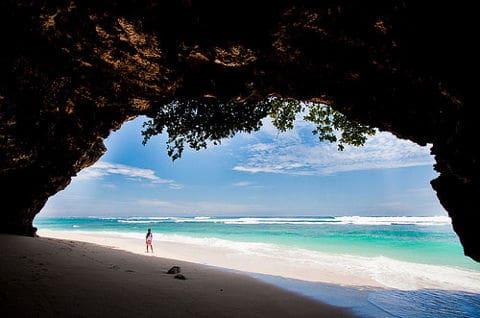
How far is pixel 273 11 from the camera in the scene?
18.1 ft

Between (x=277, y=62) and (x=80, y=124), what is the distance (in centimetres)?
709

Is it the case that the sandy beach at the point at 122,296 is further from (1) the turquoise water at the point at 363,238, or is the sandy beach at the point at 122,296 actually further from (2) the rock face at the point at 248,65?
(1) the turquoise water at the point at 363,238

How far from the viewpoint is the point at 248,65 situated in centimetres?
739

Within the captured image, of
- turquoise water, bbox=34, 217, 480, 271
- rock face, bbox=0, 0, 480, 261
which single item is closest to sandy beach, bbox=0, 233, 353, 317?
rock face, bbox=0, 0, 480, 261

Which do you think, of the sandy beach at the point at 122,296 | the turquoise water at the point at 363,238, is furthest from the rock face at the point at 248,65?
the turquoise water at the point at 363,238

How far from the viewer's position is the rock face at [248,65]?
4980 mm

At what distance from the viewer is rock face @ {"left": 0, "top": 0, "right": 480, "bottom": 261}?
4.98m

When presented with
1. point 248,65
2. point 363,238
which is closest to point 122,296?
point 248,65

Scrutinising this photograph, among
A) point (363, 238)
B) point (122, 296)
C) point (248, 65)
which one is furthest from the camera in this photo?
point (363, 238)

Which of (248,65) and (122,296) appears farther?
(248,65)

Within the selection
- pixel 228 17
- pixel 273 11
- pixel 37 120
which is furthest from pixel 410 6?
pixel 37 120

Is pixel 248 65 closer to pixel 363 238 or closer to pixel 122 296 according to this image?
pixel 122 296

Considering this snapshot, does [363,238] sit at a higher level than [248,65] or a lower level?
lower

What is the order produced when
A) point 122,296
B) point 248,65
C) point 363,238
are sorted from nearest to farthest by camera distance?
point 122,296 → point 248,65 → point 363,238
